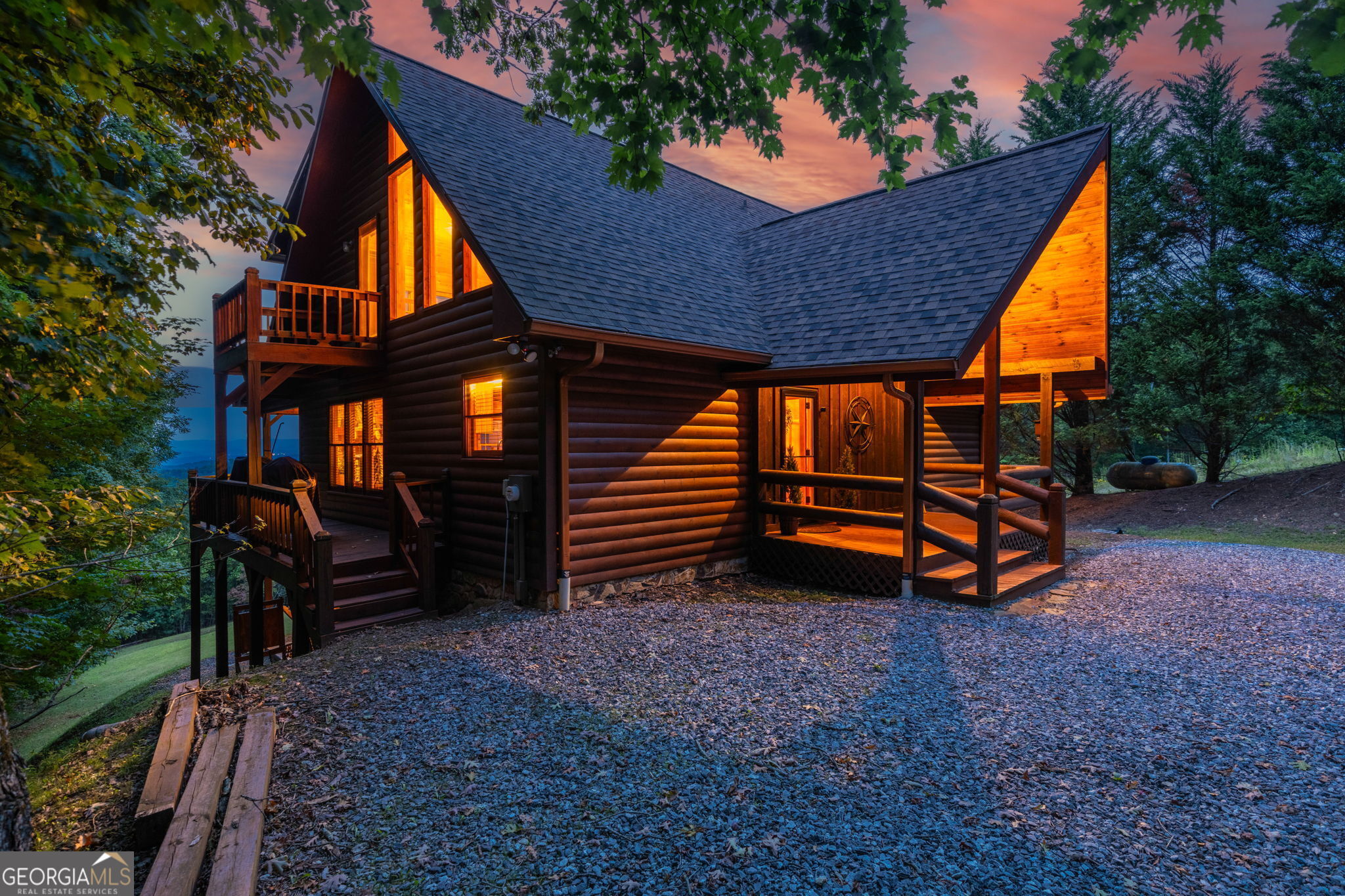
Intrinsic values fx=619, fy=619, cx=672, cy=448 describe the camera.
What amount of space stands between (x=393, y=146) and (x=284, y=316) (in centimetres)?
327

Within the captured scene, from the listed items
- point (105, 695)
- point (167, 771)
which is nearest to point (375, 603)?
point (167, 771)

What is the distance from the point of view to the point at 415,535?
7.98 m

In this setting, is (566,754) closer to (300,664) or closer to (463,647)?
(463,647)

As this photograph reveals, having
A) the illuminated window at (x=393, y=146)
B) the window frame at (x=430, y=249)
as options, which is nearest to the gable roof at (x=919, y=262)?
the window frame at (x=430, y=249)

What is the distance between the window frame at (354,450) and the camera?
34.5ft

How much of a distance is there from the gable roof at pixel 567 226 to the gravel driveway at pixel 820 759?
379 cm

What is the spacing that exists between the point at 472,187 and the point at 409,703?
6.35m

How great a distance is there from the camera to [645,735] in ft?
13.1

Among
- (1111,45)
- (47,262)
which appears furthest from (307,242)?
(1111,45)

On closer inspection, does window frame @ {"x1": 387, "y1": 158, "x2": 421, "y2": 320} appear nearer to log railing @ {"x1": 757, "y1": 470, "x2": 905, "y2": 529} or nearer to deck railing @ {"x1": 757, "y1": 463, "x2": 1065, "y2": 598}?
log railing @ {"x1": 757, "y1": 470, "x2": 905, "y2": 529}

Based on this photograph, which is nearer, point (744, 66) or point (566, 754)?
point (566, 754)

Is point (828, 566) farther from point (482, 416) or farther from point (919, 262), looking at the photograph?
point (482, 416)

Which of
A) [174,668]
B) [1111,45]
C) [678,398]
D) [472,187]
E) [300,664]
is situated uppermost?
[472,187]

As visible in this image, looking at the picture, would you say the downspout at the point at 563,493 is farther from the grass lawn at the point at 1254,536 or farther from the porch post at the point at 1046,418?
the grass lawn at the point at 1254,536
